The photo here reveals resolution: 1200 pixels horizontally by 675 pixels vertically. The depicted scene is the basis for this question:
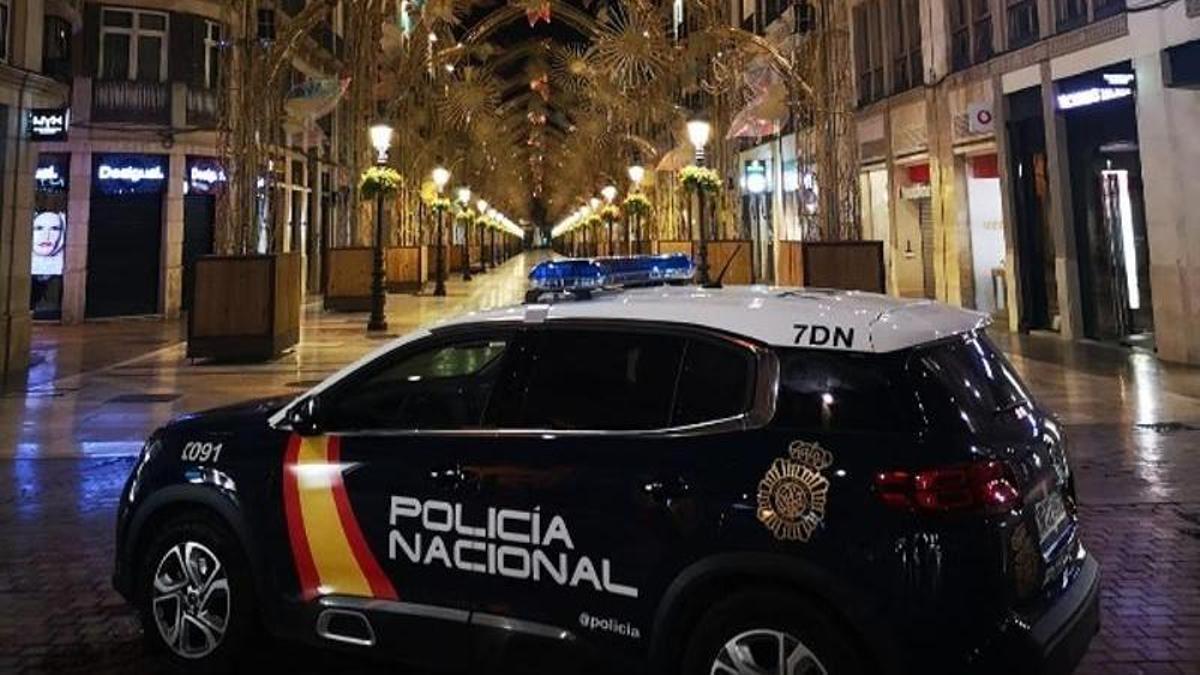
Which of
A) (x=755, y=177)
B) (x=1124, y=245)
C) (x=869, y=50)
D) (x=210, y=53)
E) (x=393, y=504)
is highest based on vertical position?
(x=210, y=53)

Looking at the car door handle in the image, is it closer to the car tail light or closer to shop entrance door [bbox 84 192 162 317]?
the car tail light

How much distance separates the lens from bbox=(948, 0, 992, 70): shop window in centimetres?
1881

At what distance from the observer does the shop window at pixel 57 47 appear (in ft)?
66.7

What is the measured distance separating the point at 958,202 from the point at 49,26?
20.8m

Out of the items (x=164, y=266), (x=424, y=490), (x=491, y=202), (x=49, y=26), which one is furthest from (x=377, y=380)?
(x=491, y=202)

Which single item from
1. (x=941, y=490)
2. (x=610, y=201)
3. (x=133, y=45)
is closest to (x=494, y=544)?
(x=941, y=490)

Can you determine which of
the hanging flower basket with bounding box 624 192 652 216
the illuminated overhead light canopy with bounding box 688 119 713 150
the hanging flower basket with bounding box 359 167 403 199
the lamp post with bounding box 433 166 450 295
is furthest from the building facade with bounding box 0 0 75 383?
the hanging flower basket with bounding box 624 192 652 216

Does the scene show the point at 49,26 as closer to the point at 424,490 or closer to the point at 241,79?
the point at 241,79

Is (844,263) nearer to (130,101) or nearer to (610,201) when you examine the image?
(130,101)

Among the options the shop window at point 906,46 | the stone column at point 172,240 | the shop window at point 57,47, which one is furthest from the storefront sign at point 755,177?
the shop window at point 57,47

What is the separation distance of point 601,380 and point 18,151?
1420 centimetres

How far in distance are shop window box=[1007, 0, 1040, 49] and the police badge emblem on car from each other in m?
17.1

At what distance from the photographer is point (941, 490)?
8.95 ft

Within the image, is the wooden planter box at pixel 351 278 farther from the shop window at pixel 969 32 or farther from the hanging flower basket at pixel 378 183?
the shop window at pixel 969 32
